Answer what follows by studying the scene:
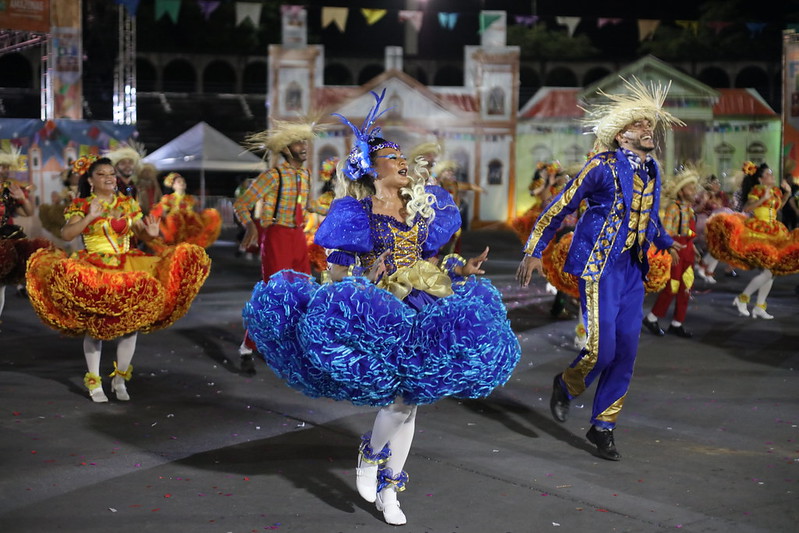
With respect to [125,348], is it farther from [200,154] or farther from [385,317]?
[200,154]

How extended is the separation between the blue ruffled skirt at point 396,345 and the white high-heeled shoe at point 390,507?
49cm

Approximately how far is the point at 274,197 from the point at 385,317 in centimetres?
464

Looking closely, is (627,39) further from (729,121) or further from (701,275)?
(701,275)

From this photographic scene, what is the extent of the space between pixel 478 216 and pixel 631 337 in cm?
3092

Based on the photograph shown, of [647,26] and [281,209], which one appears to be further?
[647,26]

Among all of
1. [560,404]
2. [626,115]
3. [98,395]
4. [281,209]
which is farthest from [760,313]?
[98,395]

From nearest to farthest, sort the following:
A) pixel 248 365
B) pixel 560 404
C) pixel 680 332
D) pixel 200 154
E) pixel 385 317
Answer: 1. pixel 385 317
2. pixel 560 404
3. pixel 248 365
4. pixel 680 332
5. pixel 200 154

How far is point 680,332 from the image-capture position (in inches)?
440

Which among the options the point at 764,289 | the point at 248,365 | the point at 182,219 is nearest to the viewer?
the point at 248,365

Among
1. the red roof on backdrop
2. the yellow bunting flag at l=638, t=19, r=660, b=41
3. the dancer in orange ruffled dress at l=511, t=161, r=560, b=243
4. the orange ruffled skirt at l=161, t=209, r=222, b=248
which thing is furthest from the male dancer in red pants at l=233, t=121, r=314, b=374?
the red roof on backdrop

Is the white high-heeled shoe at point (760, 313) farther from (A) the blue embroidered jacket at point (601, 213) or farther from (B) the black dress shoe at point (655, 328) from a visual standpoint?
(A) the blue embroidered jacket at point (601, 213)

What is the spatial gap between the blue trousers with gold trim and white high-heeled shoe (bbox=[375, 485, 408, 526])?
178cm

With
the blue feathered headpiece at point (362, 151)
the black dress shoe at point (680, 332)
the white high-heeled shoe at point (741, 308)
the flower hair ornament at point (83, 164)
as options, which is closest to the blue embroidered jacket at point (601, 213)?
the blue feathered headpiece at point (362, 151)

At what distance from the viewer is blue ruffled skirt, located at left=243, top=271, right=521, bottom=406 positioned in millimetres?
4617
